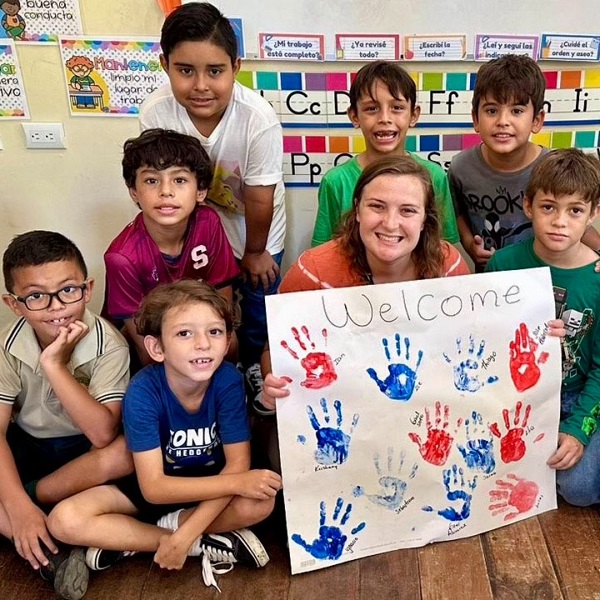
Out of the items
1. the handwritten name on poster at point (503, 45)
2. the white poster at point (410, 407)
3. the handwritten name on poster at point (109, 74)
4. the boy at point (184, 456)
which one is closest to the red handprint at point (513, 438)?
the white poster at point (410, 407)

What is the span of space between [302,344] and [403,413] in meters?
0.26

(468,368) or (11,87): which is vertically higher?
(11,87)

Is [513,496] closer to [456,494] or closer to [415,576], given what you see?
[456,494]

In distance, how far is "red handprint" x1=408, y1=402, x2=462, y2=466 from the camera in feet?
4.31

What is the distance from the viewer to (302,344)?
1241 millimetres

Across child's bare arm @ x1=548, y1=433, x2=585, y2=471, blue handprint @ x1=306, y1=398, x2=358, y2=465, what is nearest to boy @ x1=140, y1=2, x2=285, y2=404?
blue handprint @ x1=306, y1=398, x2=358, y2=465

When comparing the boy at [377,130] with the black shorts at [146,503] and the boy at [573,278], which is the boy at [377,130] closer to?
the boy at [573,278]

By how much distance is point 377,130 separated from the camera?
165 centimetres

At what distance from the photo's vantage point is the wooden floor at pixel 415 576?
126 centimetres

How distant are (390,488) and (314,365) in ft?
1.04

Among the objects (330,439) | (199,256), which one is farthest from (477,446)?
(199,256)

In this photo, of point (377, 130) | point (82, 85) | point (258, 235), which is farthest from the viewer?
point (82, 85)

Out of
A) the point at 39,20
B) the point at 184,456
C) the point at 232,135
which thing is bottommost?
the point at 184,456

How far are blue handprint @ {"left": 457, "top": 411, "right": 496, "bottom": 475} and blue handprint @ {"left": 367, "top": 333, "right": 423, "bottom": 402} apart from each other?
0.16 meters
